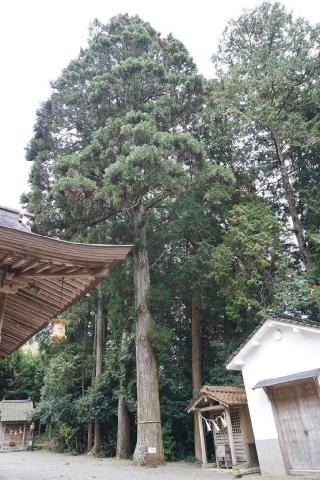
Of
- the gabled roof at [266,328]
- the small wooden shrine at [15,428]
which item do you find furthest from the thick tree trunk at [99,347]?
the gabled roof at [266,328]

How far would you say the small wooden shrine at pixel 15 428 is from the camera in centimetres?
2072

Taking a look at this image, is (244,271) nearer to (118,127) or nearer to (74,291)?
(118,127)

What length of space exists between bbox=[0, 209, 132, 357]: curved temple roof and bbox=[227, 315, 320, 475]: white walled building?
6.02m

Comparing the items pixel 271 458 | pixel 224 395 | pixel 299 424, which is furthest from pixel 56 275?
pixel 224 395

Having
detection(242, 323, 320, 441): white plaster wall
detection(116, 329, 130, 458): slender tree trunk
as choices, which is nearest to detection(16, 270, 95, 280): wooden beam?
detection(242, 323, 320, 441): white plaster wall

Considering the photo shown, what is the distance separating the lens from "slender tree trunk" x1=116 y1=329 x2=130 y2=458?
1380 centimetres

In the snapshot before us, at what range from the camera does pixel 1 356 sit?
6.00 metres

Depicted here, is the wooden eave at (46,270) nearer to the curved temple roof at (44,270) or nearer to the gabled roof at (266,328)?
the curved temple roof at (44,270)

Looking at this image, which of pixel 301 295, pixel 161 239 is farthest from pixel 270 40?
pixel 301 295

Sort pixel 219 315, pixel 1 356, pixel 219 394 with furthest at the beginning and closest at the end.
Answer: pixel 219 315 → pixel 219 394 → pixel 1 356

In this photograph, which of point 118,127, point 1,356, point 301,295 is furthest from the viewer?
point 118,127

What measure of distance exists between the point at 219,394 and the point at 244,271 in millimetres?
3909

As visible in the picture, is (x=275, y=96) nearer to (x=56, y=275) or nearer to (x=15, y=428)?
(x=56, y=275)

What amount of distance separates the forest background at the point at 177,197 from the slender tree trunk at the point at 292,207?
0.17 ft
